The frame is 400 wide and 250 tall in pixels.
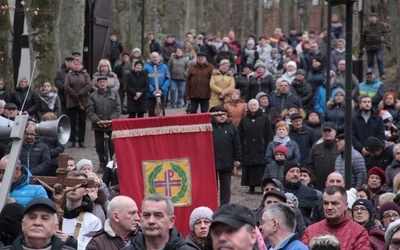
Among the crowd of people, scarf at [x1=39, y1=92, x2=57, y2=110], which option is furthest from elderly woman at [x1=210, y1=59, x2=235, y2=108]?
scarf at [x1=39, y1=92, x2=57, y2=110]

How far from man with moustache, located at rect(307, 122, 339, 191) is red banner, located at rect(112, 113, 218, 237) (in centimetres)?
481

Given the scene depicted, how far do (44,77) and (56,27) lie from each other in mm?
1072

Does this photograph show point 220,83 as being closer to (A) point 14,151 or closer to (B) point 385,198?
(B) point 385,198

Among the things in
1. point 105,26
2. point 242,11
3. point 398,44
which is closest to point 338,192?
point 398,44

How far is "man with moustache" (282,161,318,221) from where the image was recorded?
15.4 metres

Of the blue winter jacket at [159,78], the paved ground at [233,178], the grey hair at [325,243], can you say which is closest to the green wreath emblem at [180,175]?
the grey hair at [325,243]

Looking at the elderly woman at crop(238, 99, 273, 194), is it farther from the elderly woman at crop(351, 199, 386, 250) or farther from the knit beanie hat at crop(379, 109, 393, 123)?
the elderly woman at crop(351, 199, 386, 250)

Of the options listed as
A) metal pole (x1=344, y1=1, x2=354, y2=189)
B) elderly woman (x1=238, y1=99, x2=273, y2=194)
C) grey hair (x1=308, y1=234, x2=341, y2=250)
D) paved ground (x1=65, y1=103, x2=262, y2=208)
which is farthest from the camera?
elderly woman (x1=238, y1=99, x2=273, y2=194)

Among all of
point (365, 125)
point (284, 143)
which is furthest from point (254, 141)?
point (365, 125)

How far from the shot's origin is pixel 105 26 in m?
34.1

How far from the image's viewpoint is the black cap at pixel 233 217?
672 centimetres

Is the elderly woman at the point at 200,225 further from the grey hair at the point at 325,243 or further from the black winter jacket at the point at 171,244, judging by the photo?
the black winter jacket at the point at 171,244

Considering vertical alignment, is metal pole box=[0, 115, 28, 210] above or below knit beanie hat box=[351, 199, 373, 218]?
above

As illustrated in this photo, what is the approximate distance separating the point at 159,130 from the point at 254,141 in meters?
7.37
